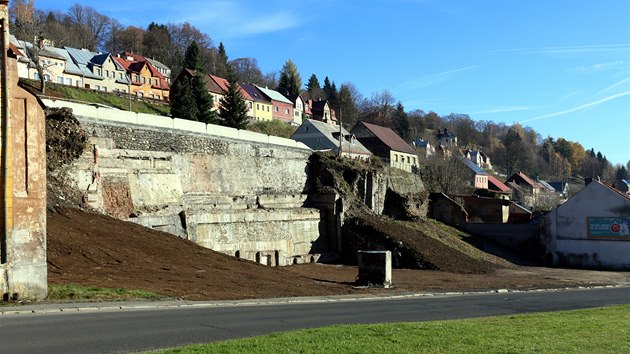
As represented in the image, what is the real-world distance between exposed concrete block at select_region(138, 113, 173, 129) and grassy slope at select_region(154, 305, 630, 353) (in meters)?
23.6

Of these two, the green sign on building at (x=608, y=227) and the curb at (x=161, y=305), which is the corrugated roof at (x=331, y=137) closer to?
the green sign on building at (x=608, y=227)

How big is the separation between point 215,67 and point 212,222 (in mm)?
89495

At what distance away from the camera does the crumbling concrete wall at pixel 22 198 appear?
50.1ft

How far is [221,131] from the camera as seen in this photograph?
122ft

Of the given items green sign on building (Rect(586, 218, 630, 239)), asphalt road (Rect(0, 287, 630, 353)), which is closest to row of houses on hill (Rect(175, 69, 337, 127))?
green sign on building (Rect(586, 218, 630, 239))

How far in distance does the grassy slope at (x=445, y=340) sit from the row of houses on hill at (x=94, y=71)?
60.6 m

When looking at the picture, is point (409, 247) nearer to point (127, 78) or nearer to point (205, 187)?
point (205, 187)

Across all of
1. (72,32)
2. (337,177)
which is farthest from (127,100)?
(72,32)

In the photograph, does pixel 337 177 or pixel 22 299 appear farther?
pixel 337 177

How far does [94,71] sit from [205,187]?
53.4 meters

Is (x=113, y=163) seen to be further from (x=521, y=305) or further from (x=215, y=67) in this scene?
(x=215, y=67)

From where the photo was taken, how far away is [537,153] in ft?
557

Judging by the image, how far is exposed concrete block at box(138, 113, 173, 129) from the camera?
105 feet

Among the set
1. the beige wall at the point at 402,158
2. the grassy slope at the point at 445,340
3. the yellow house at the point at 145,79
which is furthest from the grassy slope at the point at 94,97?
the grassy slope at the point at 445,340
